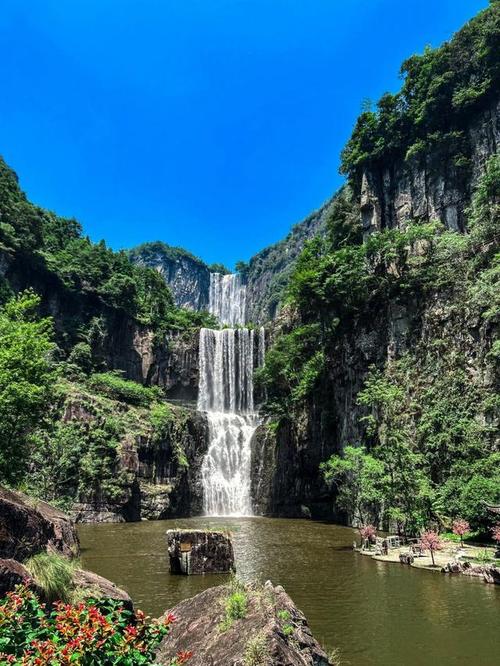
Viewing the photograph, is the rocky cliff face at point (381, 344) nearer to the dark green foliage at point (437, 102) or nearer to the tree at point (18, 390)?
the dark green foliage at point (437, 102)

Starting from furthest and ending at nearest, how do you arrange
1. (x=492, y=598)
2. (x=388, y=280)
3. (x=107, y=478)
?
(x=107, y=478) < (x=388, y=280) < (x=492, y=598)

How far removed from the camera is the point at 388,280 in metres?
33.8

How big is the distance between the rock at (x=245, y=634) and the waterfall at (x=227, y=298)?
8685 centimetres

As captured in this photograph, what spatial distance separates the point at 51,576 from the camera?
7.94m

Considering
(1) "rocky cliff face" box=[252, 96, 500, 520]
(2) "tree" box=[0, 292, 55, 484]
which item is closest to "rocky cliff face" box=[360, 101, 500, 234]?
(1) "rocky cliff face" box=[252, 96, 500, 520]

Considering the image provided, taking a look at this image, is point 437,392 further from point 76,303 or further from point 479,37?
point 76,303

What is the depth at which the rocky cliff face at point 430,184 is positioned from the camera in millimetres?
39594

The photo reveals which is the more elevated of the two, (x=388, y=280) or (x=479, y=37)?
(x=479, y=37)

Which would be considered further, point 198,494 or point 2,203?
point 2,203

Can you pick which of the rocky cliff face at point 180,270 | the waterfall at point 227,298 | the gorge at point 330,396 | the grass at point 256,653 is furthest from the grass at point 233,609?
the rocky cliff face at point 180,270

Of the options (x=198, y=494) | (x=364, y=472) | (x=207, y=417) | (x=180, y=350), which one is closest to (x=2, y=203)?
(x=180, y=350)

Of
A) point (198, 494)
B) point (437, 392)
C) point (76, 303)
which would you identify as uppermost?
point (76, 303)

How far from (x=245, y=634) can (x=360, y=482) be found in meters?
21.5

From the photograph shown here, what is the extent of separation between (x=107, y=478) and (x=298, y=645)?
116 feet
